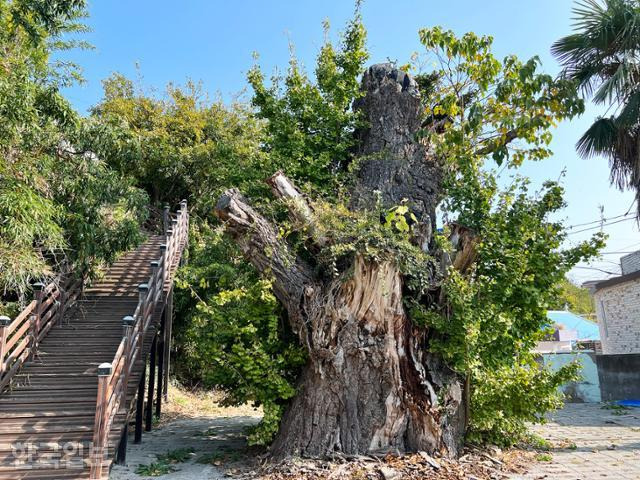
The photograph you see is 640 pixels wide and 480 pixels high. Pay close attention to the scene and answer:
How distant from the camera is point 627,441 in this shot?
24.7 feet

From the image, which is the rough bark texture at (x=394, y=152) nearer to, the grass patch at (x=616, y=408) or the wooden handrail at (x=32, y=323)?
the wooden handrail at (x=32, y=323)

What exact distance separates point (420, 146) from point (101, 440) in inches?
272

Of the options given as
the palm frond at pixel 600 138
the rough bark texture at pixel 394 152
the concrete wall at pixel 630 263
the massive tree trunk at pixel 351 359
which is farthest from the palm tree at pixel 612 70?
the concrete wall at pixel 630 263

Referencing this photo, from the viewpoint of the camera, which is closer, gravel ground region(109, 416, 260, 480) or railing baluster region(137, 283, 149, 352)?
gravel ground region(109, 416, 260, 480)

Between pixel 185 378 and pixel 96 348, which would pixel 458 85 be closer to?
pixel 96 348

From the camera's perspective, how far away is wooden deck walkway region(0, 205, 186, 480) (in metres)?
5.36

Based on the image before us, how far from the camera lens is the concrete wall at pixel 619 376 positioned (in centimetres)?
1185

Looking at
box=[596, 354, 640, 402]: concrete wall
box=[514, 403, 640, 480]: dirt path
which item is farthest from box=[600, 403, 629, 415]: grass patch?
box=[596, 354, 640, 402]: concrete wall

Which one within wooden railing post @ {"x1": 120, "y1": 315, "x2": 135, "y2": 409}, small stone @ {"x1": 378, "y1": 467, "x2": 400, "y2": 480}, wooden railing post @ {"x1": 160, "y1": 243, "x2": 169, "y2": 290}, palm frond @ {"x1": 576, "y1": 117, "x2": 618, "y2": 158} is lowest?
small stone @ {"x1": 378, "y1": 467, "x2": 400, "y2": 480}

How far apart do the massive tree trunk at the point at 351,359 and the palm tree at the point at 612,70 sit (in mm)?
5656

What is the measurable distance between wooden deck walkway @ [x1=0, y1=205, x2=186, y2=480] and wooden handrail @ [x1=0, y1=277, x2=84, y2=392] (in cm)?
11

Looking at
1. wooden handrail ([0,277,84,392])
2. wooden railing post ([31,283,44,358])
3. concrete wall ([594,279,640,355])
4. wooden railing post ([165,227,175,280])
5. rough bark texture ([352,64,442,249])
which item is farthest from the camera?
concrete wall ([594,279,640,355])

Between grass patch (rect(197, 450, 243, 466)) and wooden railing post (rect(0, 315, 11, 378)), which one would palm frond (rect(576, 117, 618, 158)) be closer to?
grass patch (rect(197, 450, 243, 466))

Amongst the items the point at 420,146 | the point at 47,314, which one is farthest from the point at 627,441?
the point at 47,314
